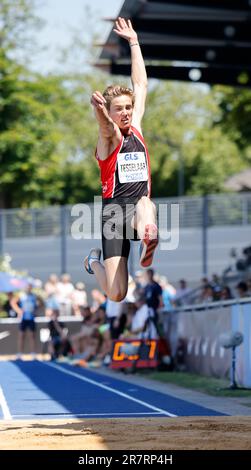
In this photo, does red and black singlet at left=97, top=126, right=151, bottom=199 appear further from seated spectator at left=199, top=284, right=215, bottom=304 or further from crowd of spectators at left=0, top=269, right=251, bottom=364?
seated spectator at left=199, top=284, right=215, bottom=304

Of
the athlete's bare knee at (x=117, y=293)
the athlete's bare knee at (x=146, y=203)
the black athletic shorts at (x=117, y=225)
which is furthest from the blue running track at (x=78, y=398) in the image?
the athlete's bare knee at (x=146, y=203)

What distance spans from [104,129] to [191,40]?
491 inches

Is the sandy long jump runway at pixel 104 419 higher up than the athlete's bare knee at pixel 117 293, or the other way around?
the athlete's bare knee at pixel 117 293

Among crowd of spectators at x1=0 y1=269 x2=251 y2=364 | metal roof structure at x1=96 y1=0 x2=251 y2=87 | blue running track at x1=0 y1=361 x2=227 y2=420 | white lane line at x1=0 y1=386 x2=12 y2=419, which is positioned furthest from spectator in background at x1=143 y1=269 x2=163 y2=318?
white lane line at x1=0 y1=386 x2=12 y2=419

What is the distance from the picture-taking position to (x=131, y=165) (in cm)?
1082

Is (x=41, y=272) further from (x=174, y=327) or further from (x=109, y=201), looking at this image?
(x=109, y=201)

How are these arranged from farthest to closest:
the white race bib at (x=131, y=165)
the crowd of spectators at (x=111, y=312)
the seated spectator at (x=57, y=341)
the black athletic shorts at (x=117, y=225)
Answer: the seated spectator at (x=57, y=341), the crowd of spectators at (x=111, y=312), the black athletic shorts at (x=117, y=225), the white race bib at (x=131, y=165)

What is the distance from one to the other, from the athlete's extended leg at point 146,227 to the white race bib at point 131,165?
0.25 meters

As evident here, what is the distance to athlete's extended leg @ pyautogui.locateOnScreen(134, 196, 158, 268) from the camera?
1051 cm

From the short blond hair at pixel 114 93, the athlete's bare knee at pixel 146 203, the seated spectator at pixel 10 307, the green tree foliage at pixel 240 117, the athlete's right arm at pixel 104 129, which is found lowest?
the seated spectator at pixel 10 307

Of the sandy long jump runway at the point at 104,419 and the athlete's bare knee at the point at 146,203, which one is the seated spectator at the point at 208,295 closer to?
the sandy long jump runway at the point at 104,419

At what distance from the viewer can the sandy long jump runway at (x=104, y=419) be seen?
9.19 m

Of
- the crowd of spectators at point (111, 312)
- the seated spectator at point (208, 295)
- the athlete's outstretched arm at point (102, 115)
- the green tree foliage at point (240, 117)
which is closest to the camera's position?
the athlete's outstretched arm at point (102, 115)
